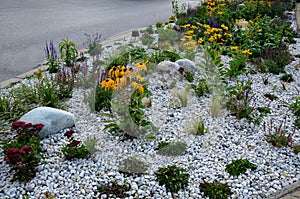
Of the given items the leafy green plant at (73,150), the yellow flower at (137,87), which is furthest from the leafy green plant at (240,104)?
the leafy green plant at (73,150)

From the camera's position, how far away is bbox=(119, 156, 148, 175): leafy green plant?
3.85 m

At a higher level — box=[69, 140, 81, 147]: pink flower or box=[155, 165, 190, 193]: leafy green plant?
box=[69, 140, 81, 147]: pink flower

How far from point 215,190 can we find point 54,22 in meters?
9.05

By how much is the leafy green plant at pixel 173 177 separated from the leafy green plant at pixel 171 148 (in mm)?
338

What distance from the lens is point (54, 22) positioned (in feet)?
36.0

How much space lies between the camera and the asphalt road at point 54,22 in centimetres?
A: 773

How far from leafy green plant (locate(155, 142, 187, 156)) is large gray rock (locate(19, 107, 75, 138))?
1.33 meters

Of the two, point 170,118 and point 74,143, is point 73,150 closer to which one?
point 74,143

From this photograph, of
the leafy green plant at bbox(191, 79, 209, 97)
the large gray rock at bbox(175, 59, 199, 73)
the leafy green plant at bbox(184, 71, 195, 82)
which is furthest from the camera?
the large gray rock at bbox(175, 59, 199, 73)

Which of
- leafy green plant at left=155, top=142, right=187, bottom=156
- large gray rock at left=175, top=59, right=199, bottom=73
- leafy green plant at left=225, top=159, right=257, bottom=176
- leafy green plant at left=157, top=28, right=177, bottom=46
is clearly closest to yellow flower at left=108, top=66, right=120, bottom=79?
leafy green plant at left=155, top=142, right=187, bottom=156

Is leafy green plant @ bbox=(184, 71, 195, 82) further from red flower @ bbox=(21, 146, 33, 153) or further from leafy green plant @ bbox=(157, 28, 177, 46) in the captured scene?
Answer: red flower @ bbox=(21, 146, 33, 153)

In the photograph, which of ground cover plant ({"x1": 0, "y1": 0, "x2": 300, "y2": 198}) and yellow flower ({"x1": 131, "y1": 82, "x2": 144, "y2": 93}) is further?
yellow flower ({"x1": 131, "y1": 82, "x2": 144, "y2": 93})

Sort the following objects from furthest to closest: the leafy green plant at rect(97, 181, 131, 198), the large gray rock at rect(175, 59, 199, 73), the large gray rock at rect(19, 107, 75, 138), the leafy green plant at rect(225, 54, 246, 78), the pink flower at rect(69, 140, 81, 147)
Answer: the large gray rock at rect(175, 59, 199, 73)
the leafy green plant at rect(225, 54, 246, 78)
the large gray rock at rect(19, 107, 75, 138)
the pink flower at rect(69, 140, 81, 147)
the leafy green plant at rect(97, 181, 131, 198)

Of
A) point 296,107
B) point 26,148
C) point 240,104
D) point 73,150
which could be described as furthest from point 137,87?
point 296,107
